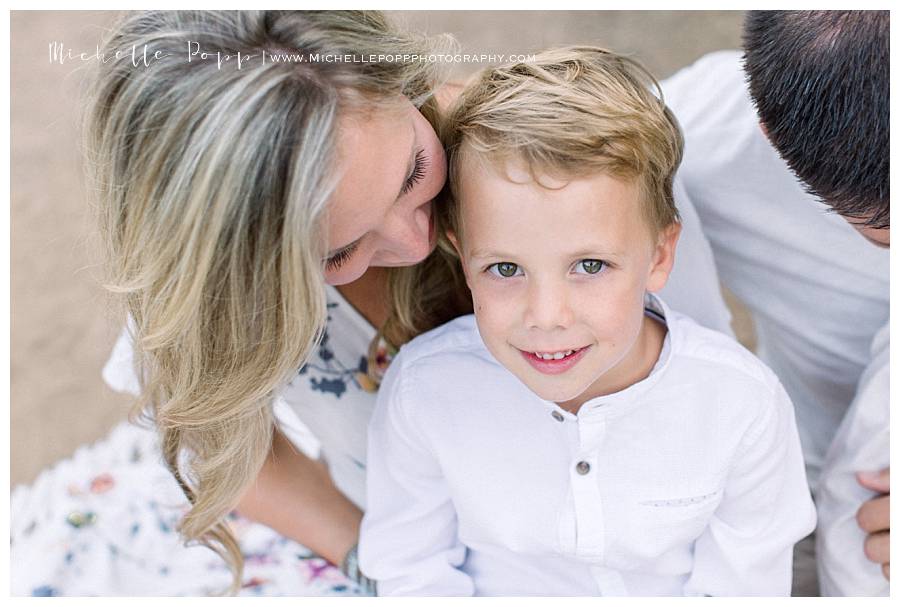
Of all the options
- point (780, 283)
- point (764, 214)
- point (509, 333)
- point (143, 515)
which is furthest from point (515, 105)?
point (143, 515)

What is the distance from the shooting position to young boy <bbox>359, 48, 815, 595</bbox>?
3.34ft

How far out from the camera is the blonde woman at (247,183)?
36.2 inches

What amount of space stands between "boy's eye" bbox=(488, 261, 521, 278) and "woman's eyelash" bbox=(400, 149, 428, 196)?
0.44 ft

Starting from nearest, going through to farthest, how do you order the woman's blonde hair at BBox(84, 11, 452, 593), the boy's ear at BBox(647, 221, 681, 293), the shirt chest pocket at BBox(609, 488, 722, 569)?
the woman's blonde hair at BBox(84, 11, 452, 593), the boy's ear at BBox(647, 221, 681, 293), the shirt chest pocket at BBox(609, 488, 722, 569)

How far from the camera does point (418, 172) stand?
105cm

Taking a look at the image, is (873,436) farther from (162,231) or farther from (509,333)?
(162,231)

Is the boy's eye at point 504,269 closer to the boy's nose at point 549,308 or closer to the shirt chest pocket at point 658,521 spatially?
the boy's nose at point 549,308

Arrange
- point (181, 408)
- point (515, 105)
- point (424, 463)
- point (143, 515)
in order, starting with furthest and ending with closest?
point (143, 515) → point (424, 463) → point (181, 408) → point (515, 105)

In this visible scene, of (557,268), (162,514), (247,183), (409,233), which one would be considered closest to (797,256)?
(557,268)

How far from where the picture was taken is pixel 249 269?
987 millimetres

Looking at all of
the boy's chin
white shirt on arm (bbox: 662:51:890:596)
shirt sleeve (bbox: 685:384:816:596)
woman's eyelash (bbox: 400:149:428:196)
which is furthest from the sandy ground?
woman's eyelash (bbox: 400:149:428:196)

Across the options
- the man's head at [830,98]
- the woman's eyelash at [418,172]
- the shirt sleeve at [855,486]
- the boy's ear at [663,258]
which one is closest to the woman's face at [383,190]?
the woman's eyelash at [418,172]

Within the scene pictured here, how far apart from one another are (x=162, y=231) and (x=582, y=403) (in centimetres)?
59

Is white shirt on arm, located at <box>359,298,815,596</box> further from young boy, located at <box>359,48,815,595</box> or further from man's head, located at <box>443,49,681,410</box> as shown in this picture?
man's head, located at <box>443,49,681,410</box>
